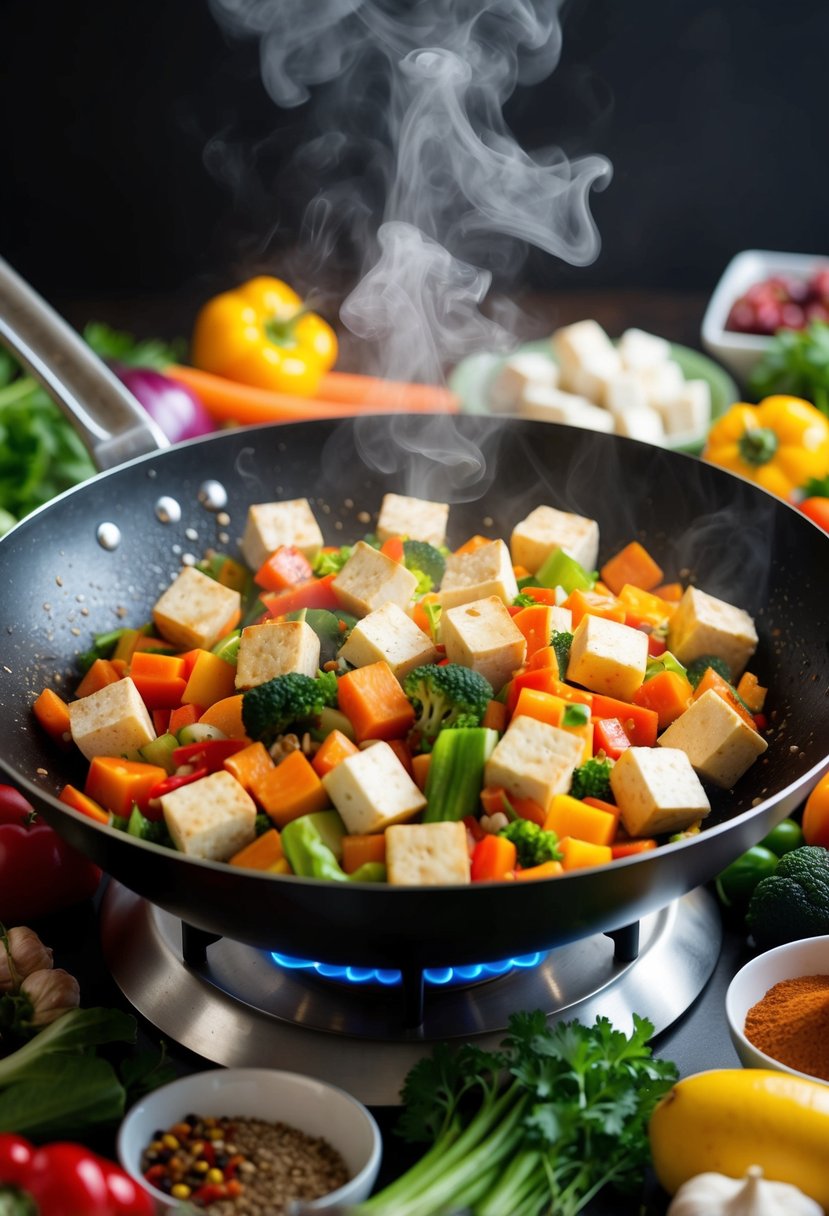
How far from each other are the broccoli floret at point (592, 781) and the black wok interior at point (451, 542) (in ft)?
0.71

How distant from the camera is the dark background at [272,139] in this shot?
5059 mm

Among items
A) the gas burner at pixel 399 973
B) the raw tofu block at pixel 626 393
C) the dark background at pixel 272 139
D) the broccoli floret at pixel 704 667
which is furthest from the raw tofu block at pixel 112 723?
the dark background at pixel 272 139

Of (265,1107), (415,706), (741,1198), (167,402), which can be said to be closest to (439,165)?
(167,402)

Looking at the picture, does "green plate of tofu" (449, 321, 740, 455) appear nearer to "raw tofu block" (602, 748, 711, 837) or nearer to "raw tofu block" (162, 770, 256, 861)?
"raw tofu block" (602, 748, 711, 837)

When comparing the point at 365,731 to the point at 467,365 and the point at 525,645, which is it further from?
the point at 467,365

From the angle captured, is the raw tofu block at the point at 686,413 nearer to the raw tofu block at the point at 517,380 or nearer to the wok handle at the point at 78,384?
the raw tofu block at the point at 517,380

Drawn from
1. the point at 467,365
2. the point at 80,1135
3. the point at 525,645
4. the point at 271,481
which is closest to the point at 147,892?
the point at 80,1135

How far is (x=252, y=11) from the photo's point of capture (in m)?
4.55

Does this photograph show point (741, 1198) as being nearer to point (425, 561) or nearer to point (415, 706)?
point (415, 706)

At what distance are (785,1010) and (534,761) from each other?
61cm

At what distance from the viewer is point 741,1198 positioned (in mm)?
1759

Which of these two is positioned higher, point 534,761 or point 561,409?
point 534,761

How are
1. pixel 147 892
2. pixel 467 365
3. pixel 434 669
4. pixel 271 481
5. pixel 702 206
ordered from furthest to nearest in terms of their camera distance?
pixel 702 206 → pixel 467 365 → pixel 271 481 → pixel 434 669 → pixel 147 892

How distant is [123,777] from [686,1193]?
1239mm
